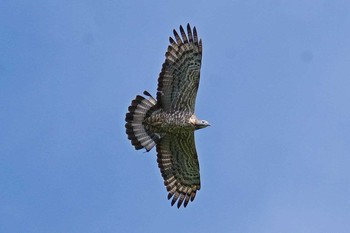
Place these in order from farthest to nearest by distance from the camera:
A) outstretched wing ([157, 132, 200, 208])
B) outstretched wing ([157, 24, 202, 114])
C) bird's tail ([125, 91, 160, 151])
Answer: outstretched wing ([157, 132, 200, 208]) < bird's tail ([125, 91, 160, 151]) < outstretched wing ([157, 24, 202, 114])

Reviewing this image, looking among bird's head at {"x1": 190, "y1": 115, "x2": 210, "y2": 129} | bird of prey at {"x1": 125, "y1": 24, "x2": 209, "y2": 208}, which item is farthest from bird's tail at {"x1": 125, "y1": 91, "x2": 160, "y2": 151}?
bird's head at {"x1": 190, "y1": 115, "x2": 210, "y2": 129}

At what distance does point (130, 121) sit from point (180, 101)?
1.44 metres

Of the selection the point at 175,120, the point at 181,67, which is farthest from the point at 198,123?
the point at 181,67

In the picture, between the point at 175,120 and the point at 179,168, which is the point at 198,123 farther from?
the point at 179,168

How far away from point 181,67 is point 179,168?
3168mm

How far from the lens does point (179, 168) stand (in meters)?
27.9

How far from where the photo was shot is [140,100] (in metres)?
26.6

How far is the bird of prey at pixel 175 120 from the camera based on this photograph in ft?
86.1

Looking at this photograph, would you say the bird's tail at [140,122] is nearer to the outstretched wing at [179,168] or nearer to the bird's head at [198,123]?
the outstretched wing at [179,168]

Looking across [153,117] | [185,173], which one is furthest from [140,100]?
[185,173]

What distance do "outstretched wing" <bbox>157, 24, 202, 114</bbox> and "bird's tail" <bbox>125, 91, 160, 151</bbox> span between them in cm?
48

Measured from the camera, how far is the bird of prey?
2625 centimetres

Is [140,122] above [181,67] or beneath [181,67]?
beneath

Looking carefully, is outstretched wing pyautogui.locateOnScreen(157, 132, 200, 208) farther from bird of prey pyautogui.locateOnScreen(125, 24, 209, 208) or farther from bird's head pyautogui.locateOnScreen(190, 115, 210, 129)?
bird's head pyautogui.locateOnScreen(190, 115, 210, 129)
